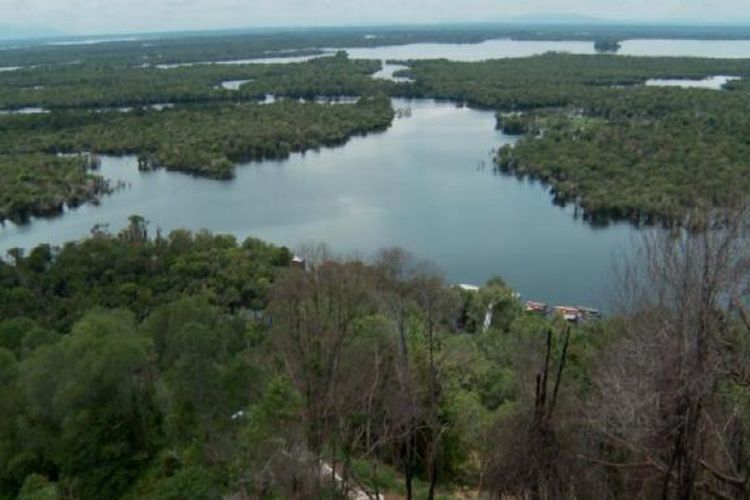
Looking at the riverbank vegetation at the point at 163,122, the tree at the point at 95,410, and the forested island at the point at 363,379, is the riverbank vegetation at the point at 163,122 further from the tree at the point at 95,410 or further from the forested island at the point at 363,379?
the tree at the point at 95,410

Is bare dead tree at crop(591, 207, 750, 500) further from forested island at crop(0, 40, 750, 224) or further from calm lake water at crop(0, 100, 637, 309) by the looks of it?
calm lake water at crop(0, 100, 637, 309)

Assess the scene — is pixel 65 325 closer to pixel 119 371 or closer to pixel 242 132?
pixel 119 371

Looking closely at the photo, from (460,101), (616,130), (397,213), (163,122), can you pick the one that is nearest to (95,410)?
(397,213)

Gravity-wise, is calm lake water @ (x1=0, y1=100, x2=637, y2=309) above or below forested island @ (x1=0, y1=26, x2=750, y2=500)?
below

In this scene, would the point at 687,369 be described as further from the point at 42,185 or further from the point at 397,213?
the point at 42,185

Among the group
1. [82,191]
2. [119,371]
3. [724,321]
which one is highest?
[724,321]

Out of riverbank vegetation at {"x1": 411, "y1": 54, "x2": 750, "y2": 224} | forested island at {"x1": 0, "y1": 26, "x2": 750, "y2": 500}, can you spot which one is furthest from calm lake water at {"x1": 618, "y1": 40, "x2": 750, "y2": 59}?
forested island at {"x1": 0, "y1": 26, "x2": 750, "y2": 500}

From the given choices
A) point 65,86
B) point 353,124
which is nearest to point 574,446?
point 353,124
